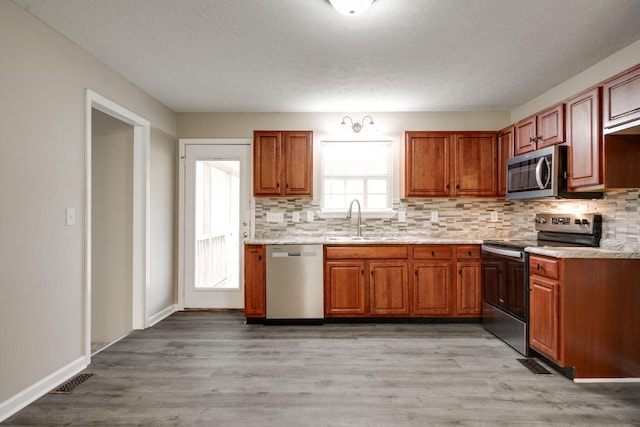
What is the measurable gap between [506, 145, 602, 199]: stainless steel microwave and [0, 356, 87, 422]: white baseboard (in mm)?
4049

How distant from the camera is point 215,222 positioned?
4.32 meters

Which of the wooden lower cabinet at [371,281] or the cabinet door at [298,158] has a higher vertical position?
the cabinet door at [298,158]

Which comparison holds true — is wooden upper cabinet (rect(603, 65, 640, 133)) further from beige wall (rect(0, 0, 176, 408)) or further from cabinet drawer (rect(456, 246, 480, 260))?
beige wall (rect(0, 0, 176, 408))

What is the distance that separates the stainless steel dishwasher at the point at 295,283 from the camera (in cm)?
368

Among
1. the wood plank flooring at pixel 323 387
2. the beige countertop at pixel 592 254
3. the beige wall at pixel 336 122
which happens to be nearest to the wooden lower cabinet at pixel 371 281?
the wood plank flooring at pixel 323 387

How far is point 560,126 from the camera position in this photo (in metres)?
2.98

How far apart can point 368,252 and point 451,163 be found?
147 cm

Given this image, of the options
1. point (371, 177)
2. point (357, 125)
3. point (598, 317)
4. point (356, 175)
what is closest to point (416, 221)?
point (371, 177)

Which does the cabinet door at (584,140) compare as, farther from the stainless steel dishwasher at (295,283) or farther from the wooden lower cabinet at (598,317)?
the stainless steel dishwasher at (295,283)

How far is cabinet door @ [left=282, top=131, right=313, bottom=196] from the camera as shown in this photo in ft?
13.2

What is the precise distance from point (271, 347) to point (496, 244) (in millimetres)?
2336

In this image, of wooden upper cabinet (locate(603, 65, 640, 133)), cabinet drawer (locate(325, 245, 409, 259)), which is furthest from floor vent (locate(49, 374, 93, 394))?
wooden upper cabinet (locate(603, 65, 640, 133))

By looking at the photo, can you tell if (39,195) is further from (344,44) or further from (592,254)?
(592,254)

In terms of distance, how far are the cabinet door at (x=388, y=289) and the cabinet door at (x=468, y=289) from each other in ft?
1.87
